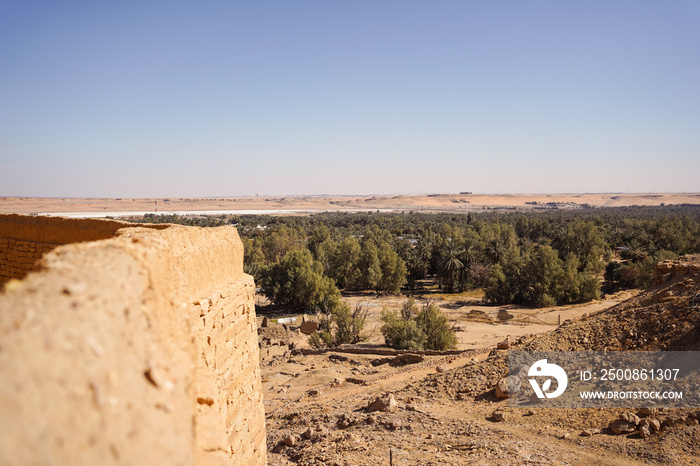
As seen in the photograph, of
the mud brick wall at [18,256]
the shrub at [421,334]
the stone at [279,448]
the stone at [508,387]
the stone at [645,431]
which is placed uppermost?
the mud brick wall at [18,256]

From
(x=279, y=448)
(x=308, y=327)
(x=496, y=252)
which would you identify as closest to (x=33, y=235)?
(x=279, y=448)

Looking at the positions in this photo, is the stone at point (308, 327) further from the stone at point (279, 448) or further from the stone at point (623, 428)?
the stone at point (623, 428)

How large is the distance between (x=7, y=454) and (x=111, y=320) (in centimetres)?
76

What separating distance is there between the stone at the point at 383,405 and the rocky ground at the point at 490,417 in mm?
31

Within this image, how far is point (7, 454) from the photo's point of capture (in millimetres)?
1404

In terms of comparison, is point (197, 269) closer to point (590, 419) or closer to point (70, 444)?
point (70, 444)

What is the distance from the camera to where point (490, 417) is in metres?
10.6

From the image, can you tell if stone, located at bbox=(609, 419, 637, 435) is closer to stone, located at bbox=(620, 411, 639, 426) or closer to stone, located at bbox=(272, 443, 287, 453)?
stone, located at bbox=(620, 411, 639, 426)

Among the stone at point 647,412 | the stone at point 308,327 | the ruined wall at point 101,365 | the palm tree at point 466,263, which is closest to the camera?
the ruined wall at point 101,365

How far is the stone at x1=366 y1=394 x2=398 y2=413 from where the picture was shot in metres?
11.9

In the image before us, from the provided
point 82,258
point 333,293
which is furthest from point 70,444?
point 333,293

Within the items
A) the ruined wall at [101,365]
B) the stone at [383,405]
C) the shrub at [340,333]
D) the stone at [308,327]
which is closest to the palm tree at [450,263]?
the shrub at [340,333]

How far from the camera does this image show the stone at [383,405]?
467 inches

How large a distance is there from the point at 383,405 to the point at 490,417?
281cm
